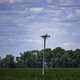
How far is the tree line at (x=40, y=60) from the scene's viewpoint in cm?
8606

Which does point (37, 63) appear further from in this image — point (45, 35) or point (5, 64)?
point (45, 35)

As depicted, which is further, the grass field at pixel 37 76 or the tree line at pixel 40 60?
the tree line at pixel 40 60

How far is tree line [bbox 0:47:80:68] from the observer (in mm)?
86062

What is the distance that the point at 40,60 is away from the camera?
89.7 meters

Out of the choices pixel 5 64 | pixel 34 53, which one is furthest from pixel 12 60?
pixel 34 53

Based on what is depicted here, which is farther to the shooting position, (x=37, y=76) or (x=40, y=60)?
(x=40, y=60)

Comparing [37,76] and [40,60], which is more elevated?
[40,60]

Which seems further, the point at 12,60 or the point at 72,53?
the point at 72,53

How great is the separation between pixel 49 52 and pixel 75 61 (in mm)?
12863

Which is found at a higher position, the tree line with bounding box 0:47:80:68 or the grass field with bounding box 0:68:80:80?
the tree line with bounding box 0:47:80:68

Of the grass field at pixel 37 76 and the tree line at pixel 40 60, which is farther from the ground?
the tree line at pixel 40 60

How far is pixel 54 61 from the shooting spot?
3573 inches

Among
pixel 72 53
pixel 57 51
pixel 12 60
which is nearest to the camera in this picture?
pixel 12 60

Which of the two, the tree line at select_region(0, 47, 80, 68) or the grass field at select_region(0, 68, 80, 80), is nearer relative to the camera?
the grass field at select_region(0, 68, 80, 80)
